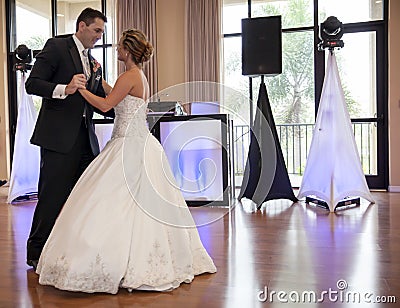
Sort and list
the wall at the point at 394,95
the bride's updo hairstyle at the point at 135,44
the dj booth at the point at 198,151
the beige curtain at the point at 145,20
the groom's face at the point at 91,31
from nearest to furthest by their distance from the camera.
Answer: the bride's updo hairstyle at the point at 135,44 → the groom's face at the point at 91,31 → the dj booth at the point at 198,151 → the wall at the point at 394,95 → the beige curtain at the point at 145,20

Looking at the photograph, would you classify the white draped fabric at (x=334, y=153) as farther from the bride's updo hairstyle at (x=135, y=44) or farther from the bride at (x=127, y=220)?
the bride's updo hairstyle at (x=135, y=44)

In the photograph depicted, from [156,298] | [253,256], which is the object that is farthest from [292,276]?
[156,298]

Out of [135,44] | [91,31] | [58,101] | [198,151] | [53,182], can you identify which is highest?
[91,31]

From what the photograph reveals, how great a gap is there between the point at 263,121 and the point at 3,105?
490 cm

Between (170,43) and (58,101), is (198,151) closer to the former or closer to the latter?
(58,101)

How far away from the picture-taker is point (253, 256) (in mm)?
3043

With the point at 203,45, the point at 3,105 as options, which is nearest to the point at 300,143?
the point at 203,45

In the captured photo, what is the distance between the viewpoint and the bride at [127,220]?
2303 millimetres

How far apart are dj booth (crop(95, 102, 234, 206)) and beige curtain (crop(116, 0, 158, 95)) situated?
2005mm

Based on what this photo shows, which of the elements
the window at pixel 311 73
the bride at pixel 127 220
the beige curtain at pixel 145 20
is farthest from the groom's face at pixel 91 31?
the beige curtain at pixel 145 20

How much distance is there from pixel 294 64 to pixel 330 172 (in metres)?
2.51

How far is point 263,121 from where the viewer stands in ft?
17.2

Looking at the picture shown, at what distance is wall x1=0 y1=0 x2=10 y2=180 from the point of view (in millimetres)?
7883

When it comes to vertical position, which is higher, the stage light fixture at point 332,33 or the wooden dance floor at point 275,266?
the stage light fixture at point 332,33
